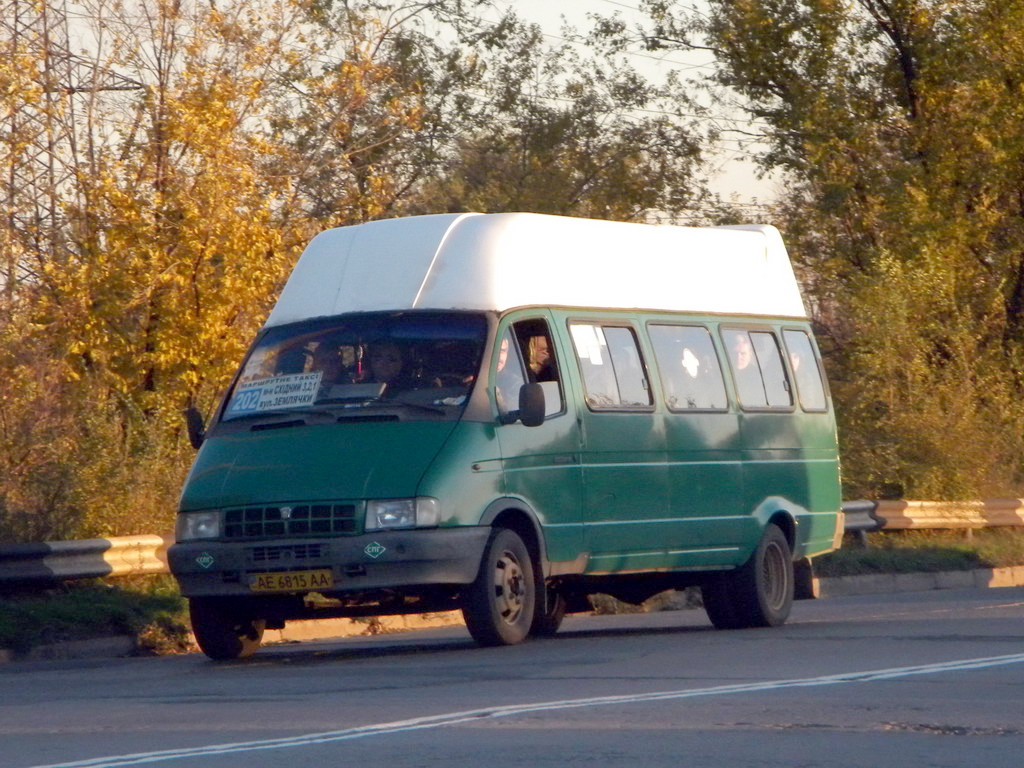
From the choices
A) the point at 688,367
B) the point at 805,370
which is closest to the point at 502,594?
the point at 688,367

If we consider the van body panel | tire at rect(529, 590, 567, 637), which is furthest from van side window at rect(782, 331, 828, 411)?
the van body panel

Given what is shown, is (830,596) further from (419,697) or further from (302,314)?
(419,697)

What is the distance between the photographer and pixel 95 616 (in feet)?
42.4

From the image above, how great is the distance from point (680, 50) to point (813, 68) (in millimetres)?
3967

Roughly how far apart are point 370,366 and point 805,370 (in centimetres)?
452

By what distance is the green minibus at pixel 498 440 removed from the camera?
10.8 meters

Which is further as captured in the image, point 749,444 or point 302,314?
point 749,444

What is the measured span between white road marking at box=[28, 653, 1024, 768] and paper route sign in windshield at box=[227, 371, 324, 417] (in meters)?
3.92

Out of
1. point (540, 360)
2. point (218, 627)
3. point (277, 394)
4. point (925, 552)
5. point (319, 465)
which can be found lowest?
point (925, 552)

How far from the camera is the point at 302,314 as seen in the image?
481 inches

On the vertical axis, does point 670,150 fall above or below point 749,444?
above

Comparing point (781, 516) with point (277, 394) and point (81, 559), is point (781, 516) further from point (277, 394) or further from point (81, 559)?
point (81, 559)

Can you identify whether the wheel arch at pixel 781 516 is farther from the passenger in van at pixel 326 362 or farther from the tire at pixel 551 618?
the passenger in van at pixel 326 362

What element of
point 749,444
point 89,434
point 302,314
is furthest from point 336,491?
point 89,434
